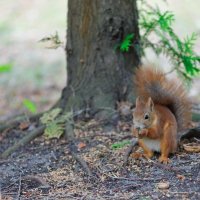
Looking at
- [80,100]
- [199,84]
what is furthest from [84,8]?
[199,84]

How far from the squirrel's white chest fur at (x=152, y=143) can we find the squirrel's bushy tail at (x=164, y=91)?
1.09 feet

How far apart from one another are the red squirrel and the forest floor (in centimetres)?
12

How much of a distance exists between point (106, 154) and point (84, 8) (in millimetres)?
1375

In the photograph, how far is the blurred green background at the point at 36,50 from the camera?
328 inches

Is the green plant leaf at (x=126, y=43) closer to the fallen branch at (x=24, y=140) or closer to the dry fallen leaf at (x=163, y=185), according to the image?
the fallen branch at (x=24, y=140)

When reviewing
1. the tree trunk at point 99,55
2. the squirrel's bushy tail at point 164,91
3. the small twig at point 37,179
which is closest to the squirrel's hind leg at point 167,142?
the squirrel's bushy tail at point 164,91

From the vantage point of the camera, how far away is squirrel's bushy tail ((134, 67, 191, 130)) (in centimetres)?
406

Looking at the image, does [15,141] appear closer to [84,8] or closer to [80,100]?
[80,100]

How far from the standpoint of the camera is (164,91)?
4.07 metres

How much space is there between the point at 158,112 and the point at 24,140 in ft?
4.51

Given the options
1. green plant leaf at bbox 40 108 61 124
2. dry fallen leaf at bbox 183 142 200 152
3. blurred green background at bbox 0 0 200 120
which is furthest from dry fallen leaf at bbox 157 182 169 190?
blurred green background at bbox 0 0 200 120

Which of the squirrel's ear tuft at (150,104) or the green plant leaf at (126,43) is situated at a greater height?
the green plant leaf at (126,43)

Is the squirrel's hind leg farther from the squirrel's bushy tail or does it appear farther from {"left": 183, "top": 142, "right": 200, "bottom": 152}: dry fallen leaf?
the squirrel's bushy tail

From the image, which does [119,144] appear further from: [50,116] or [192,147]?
[50,116]
